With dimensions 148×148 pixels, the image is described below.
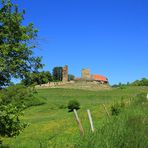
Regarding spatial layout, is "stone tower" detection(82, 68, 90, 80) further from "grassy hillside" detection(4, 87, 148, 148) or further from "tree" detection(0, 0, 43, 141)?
"tree" detection(0, 0, 43, 141)

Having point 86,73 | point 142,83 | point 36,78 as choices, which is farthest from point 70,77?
point 36,78

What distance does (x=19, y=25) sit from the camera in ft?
58.2

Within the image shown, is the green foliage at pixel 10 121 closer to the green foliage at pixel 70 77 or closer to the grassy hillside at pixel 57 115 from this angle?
the grassy hillside at pixel 57 115

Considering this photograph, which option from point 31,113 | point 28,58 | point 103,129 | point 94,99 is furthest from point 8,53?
point 94,99

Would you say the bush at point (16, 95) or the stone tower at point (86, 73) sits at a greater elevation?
the stone tower at point (86, 73)

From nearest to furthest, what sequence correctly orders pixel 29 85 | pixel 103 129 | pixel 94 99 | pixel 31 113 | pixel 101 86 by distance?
pixel 103 129 < pixel 29 85 < pixel 31 113 < pixel 94 99 < pixel 101 86

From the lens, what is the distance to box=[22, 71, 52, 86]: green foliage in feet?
57.0

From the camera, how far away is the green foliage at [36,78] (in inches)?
683

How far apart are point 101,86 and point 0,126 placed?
366 feet

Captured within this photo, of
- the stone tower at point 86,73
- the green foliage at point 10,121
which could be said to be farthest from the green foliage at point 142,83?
the green foliage at point 10,121

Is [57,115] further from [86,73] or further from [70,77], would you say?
[86,73]

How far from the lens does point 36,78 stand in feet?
57.3

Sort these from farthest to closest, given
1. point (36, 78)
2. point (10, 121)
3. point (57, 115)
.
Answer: point (57, 115) → point (36, 78) → point (10, 121)

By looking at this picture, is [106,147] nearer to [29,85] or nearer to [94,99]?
[29,85]
